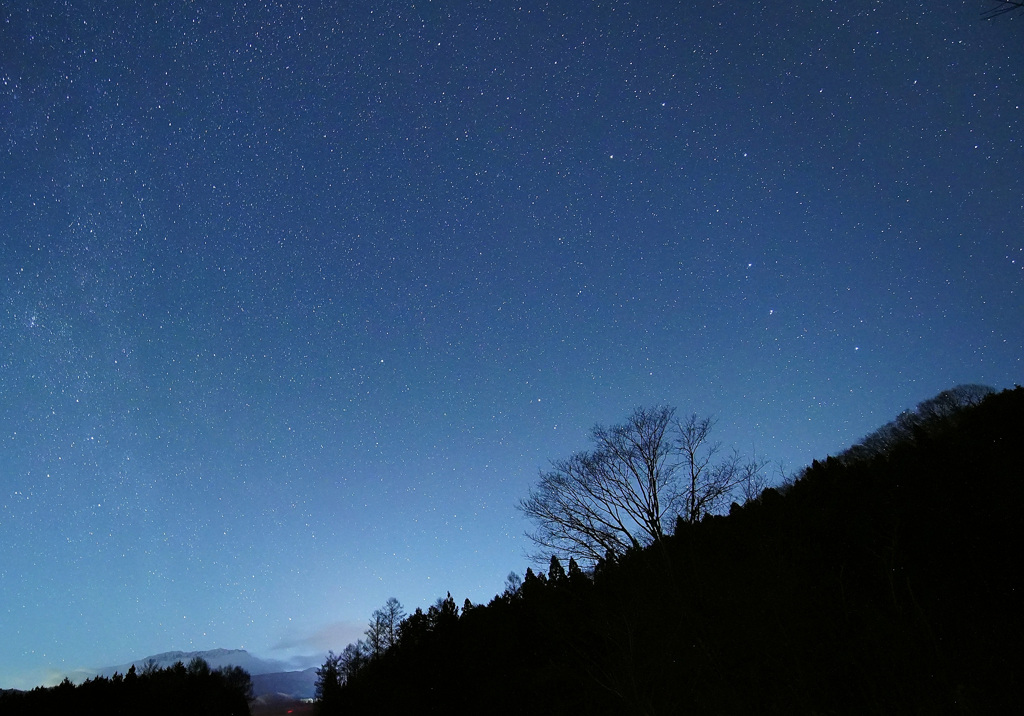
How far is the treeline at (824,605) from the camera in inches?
546

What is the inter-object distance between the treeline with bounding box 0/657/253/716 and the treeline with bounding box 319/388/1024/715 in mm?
28992

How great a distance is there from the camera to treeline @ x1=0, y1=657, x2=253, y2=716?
38709 mm

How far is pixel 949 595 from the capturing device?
54.7 ft

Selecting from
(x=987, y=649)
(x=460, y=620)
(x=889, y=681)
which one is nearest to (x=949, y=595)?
(x=987, y=649)

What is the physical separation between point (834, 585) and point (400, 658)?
3079 centimetres

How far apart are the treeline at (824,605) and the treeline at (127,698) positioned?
95.1 ft

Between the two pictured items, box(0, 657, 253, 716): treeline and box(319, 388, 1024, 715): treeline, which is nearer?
box(319, 388, 1024, 715): treeline

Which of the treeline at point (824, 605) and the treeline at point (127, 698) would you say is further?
the treeline at point (127, 698)

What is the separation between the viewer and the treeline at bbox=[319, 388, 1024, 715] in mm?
13875

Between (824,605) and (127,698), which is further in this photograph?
(127,698)

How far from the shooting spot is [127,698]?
40.6 meters

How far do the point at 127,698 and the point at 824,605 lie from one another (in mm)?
51105

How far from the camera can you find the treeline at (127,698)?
127ft

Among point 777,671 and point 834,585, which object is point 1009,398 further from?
point 777,671
